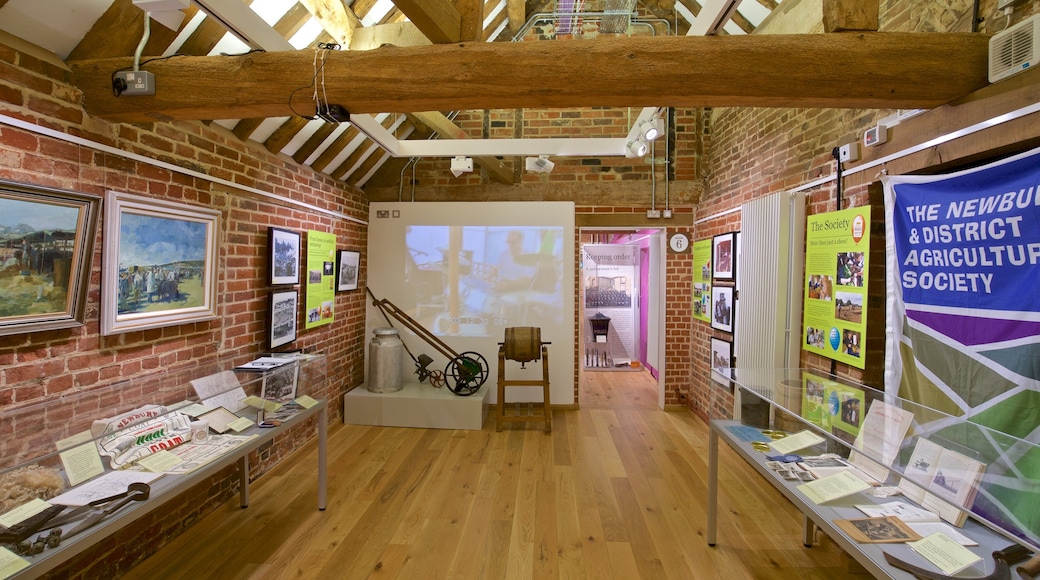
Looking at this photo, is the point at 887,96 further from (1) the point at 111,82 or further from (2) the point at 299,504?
(2) the point at 299,504

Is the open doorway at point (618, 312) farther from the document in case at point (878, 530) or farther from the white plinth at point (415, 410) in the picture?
the document in case at point (878, 530)

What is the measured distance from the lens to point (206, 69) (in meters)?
2.23

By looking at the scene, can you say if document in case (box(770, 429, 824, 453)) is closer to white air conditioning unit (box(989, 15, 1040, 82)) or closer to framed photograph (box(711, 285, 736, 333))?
white air conditioning unit (box(989, 15, 1040, 82))

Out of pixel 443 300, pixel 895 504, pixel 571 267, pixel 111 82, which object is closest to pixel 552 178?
pixel 571 267

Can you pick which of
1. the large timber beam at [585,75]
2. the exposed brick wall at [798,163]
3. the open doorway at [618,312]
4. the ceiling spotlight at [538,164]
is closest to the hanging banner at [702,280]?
the exposed brick wall at [798,163]

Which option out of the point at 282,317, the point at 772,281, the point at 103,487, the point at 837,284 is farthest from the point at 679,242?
the point at 103,487

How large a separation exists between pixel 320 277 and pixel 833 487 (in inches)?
168

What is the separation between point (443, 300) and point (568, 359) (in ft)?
5.59

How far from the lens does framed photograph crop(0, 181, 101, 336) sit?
6.04 ft

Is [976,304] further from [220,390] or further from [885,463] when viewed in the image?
[220,390]

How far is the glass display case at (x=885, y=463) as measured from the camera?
1.43 m

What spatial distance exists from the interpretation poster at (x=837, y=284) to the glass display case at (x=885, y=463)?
367mm

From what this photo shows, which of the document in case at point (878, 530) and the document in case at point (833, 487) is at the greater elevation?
the document in case at point (833, 487)

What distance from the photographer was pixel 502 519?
3.06 metres
